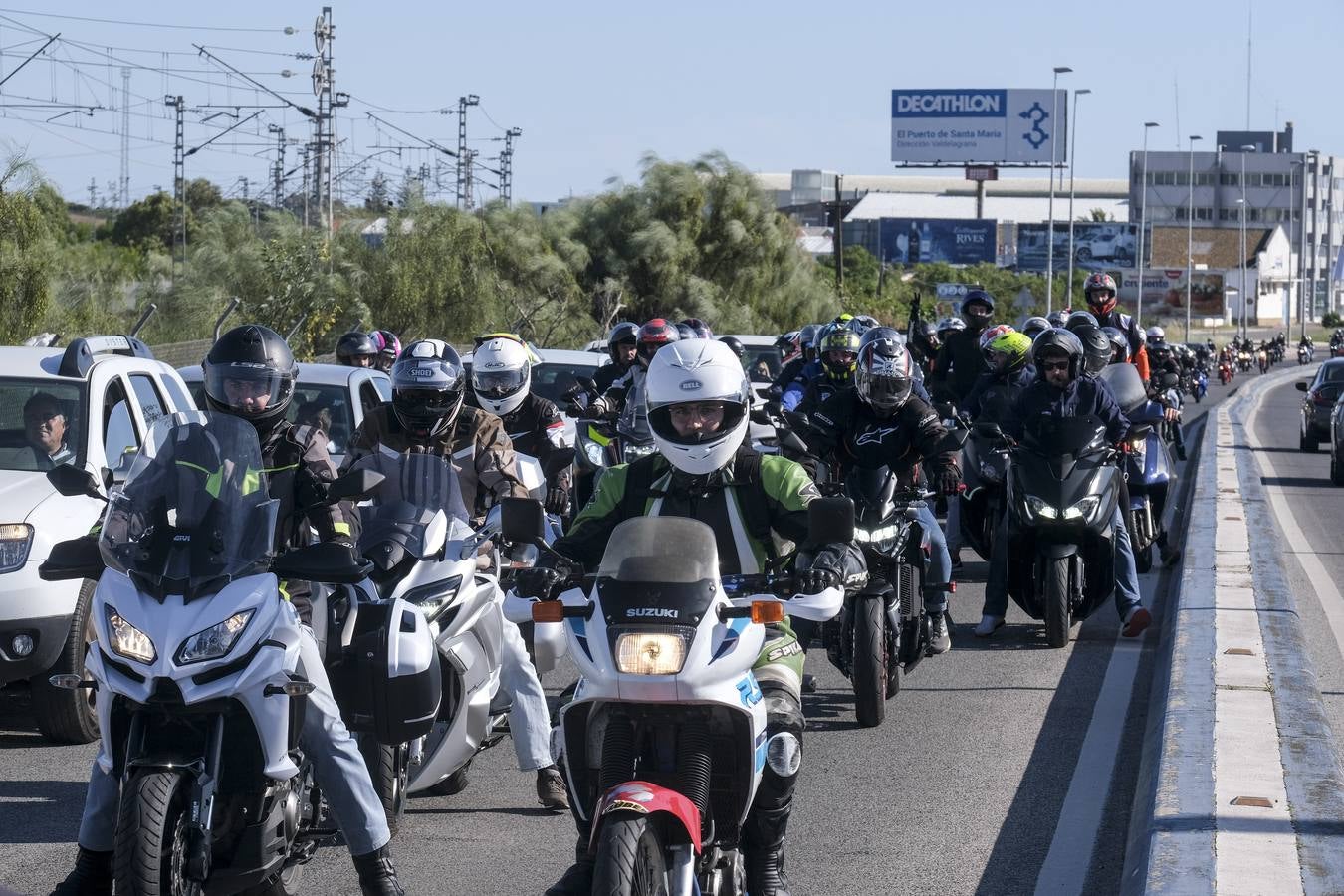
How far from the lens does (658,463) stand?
5836 millimetres

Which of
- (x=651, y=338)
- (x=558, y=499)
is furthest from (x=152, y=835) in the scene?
(x=651, y=338)

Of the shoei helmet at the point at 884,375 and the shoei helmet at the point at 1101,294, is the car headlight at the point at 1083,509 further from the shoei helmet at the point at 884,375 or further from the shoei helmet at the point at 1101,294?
the shoei helmet at the point at 1101,294

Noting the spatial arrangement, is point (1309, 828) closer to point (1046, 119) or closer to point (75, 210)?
point (1046, 119)

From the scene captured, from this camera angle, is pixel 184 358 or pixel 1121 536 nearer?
pixel 1121 536

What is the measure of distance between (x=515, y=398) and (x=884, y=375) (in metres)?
2.24

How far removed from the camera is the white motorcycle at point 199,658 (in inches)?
199

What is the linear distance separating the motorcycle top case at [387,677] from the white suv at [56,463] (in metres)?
2.61

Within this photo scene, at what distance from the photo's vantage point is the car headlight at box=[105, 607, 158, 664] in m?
5.07

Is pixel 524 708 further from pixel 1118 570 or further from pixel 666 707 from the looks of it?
pixel 1118 570

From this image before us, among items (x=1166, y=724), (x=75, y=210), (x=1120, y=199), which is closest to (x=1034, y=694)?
(x=1166, y=724)

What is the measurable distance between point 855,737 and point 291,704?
3933 mm

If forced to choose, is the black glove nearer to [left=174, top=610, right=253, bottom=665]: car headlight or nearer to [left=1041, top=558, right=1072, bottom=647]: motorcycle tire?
[left=1041, top=558, right=1072, bottom=647]: motorcycle tire

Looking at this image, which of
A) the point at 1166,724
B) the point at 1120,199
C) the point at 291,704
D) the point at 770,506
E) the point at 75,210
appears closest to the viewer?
the point at 291,704

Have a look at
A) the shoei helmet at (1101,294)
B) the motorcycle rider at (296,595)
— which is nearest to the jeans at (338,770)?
the motorcycle rider at (296,595)
